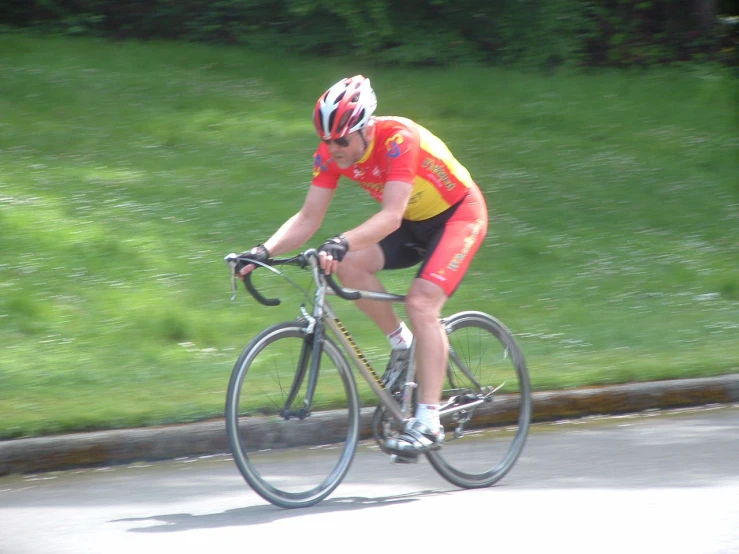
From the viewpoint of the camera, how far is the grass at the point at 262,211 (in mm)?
8102

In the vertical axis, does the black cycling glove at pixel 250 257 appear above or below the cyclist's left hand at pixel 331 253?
below

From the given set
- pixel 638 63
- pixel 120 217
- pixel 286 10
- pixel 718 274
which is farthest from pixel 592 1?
pixel 120 217

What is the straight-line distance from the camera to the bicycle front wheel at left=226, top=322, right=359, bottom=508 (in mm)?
5059

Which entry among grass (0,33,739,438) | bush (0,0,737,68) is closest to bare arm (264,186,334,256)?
grass (0,33,739,438)

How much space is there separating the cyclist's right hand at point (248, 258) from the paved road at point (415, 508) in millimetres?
1079

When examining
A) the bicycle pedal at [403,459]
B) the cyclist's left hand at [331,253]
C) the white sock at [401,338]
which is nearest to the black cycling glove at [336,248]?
the cyclist's left hand at [331,253]

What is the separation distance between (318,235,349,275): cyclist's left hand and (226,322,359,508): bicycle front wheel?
37cm

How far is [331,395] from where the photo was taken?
5645mm

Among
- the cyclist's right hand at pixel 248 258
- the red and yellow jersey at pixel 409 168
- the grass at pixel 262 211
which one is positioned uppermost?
the red and yellow jersey at pixel 409 168

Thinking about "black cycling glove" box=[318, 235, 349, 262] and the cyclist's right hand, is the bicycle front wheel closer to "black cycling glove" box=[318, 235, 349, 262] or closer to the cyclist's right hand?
the cyclist's right hand

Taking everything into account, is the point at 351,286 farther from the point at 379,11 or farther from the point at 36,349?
the point at 379,11

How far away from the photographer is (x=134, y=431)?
639 cm

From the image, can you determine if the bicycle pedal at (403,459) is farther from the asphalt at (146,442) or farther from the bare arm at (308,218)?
the bare arm at (308,218)

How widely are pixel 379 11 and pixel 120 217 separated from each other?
21.3ft
